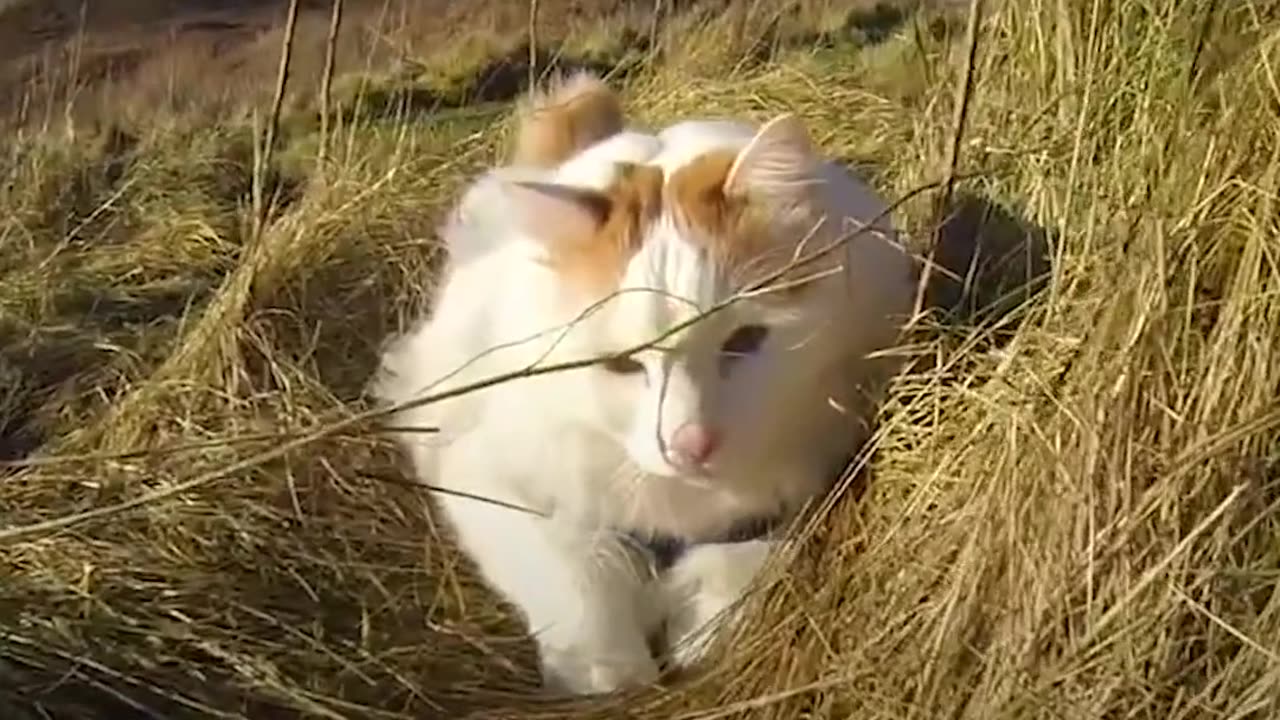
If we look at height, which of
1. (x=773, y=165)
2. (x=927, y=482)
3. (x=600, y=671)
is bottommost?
(x=600, y=671)

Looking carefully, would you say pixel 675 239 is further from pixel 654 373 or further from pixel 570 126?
pixel 570 126

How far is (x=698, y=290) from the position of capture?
1716 mm

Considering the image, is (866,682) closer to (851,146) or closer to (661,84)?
(851,146)

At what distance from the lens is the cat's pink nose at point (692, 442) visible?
1.71 m

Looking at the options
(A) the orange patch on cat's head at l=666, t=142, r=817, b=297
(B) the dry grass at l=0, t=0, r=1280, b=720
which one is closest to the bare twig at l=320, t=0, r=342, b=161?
(B) the dry grass at l=0, t=0, r=1280, b=720

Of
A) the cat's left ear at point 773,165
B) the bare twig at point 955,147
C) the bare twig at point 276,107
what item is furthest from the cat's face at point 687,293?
the bare twig at point 276,107

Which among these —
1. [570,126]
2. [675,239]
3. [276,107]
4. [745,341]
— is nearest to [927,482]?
[745,341]

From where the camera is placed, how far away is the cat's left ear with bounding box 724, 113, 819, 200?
1.75 meters

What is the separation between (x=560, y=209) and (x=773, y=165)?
0.19 m

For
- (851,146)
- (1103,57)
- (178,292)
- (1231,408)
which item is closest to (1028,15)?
(1103,57)

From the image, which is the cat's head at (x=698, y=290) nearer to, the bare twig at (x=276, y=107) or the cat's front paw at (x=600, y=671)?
the cat's front paw at (x=600, y=671)

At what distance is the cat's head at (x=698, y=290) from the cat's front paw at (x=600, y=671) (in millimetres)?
202

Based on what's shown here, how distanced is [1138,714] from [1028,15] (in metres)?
1.02

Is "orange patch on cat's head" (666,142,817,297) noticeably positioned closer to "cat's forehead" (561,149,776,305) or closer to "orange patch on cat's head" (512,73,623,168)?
"cat's forehead" (561,149,776,305)
